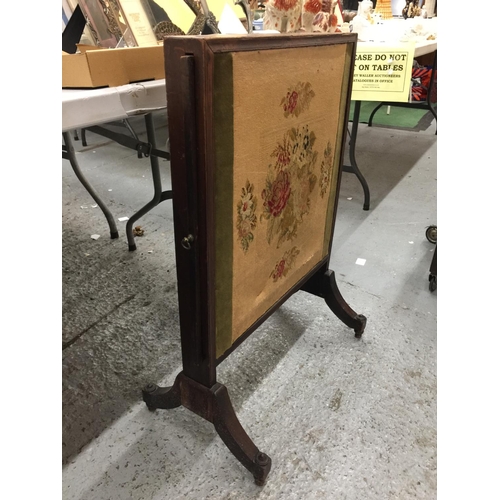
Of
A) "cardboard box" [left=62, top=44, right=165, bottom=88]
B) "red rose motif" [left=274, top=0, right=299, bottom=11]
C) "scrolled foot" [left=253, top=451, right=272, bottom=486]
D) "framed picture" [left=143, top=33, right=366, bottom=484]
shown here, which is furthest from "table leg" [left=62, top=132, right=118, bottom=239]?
"scrolled foot" [left=253, top=451, right=272, bottom=486]

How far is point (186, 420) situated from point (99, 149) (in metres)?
2.50

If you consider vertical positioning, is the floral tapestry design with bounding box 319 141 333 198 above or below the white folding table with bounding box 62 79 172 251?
below

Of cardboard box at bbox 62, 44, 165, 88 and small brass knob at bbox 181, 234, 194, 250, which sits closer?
small brass knob at bbox 181, 234, 194, 250

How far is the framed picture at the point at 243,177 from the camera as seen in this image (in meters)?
0.63

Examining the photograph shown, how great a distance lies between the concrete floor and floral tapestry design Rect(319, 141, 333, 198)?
20.7 inches

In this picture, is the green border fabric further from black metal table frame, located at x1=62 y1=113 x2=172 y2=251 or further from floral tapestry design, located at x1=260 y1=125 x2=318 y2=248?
black metal table frame, located at x1=62 y1=113 x2=172 y2=251

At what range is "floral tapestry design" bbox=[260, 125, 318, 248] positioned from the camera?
84cm

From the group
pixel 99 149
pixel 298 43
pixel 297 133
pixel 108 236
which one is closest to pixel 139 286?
pixel 108 236

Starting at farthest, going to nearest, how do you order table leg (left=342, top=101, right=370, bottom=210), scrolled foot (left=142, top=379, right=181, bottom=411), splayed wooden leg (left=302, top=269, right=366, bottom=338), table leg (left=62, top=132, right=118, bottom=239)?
table leg (left=342, top=101, right=370, bottom=210), table leg (left=62, top=132, right=118, bottom=239), splayed wooden leg (left=302, top=269, right=366, bottom=338), scrolled foot (left=142, top=379, right=181, bottom=411)

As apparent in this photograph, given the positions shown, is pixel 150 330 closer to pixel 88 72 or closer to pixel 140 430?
pixel 140 430

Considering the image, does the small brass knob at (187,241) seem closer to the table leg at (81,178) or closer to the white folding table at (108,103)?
the white folding table at (108,103)

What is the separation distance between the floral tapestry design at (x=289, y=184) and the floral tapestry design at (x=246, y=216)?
0.03m

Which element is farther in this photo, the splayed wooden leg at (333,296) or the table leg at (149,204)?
the table leg at (149,204)

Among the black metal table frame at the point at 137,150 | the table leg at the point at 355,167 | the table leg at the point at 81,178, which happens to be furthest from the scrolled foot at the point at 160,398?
the table leg at the point at 355,167
